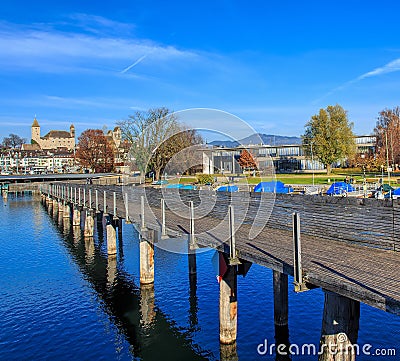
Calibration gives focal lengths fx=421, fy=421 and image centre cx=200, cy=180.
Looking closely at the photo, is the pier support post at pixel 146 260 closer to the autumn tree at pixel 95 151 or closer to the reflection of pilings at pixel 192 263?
the reflection of pilings at pixel 192 263

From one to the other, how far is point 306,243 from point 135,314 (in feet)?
28.6

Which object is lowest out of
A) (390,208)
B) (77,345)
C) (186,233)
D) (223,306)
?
(77,345)

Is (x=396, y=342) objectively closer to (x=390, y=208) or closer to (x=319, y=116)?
(x=390, y=208)

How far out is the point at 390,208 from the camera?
9.84 m

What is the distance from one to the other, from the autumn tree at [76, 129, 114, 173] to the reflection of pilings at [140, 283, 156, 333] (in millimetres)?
81490

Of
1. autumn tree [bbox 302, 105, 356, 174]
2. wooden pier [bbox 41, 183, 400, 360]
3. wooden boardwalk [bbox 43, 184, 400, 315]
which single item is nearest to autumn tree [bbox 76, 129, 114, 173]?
autumn tree [bbox 302, 105, 356, 174]

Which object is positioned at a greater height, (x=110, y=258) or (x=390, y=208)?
(x=390, y=208)

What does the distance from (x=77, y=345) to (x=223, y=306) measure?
5.41 m

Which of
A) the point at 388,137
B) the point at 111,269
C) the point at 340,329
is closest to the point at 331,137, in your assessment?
the point at 388,137

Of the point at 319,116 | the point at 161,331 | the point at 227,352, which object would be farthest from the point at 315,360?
the point at 319,116

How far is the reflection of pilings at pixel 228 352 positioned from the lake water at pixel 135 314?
8 centimetres

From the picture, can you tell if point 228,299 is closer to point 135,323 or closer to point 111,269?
point 135,323

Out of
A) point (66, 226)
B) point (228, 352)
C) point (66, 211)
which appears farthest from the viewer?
point (66, 211)

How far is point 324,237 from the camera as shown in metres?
12.1
